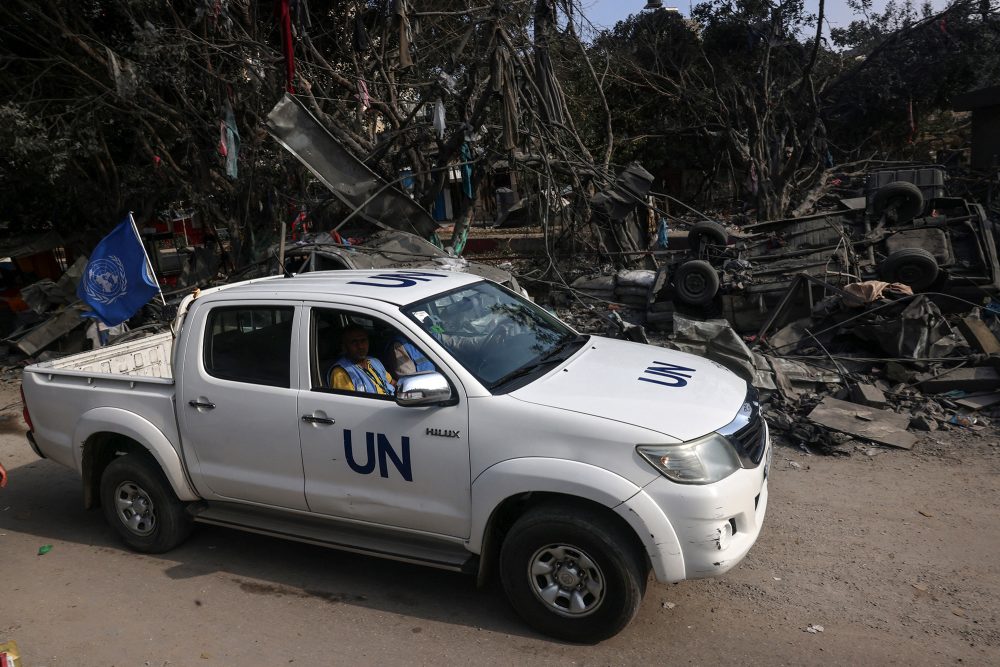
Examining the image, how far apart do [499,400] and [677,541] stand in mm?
1079

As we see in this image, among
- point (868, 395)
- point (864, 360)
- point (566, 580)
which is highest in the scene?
point (566, 580)

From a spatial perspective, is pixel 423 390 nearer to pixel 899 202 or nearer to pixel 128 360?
pixel 128 360

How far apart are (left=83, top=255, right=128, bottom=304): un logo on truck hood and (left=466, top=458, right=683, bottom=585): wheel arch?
5.66m

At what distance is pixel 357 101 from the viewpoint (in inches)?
557

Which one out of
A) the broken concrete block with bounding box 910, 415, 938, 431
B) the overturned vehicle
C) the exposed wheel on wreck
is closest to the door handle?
the broken concrete block with bounding box 910, 415, 938, 431

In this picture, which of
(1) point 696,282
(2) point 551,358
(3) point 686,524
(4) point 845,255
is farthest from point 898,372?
(3) point 686,524

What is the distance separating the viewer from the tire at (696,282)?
9812mm

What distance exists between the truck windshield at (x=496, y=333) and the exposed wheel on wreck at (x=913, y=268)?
5642 mm

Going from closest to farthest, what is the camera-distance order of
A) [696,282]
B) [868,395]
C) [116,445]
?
1. [116,445]
2. [868,395]
3. [696,282]

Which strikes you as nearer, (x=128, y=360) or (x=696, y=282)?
(x=128, y=360)

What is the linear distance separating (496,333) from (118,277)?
532 cm

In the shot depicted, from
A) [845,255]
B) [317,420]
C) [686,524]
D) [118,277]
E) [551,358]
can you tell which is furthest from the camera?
[845,255]

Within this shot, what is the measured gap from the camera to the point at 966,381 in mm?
7449

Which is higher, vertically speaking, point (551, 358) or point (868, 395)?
point (551, 358)
